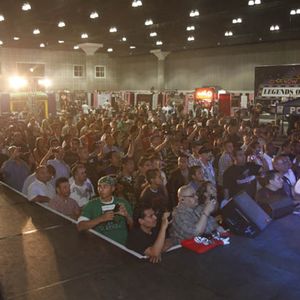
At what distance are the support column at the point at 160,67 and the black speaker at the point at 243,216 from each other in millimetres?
30808

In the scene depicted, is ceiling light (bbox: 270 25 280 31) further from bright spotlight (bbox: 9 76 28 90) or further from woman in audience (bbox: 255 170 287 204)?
bright spotlight (bbox: 9 76 28 90)

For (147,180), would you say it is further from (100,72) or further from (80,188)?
(100,72)

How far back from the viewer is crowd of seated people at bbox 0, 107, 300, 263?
448cm

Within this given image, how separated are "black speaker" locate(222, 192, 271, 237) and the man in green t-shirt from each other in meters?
1.06

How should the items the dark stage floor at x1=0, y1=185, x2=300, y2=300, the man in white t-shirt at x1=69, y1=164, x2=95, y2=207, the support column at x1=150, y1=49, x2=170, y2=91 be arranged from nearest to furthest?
1. the dark stage floor at x1=0, y1=185, x2=300, y2=300
2. the man in white t-shirt at x1=69, y1=164, x2=95, y2=207
3. the support column at x1=150, y1=49, x2=170, y2=91

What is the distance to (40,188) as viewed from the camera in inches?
246

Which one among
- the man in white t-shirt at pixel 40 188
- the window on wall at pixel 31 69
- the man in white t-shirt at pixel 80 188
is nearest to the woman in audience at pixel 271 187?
the man in white t-shirt at pixel 80 188

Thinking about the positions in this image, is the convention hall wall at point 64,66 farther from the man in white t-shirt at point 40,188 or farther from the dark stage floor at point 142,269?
the dark stage floor at point 142,269

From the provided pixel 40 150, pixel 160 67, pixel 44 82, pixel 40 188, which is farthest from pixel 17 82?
pixel 40 188

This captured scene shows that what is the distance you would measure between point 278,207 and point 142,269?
211 cm

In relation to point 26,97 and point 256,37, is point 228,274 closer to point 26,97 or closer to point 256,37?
point 26,97

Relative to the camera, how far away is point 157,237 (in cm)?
400

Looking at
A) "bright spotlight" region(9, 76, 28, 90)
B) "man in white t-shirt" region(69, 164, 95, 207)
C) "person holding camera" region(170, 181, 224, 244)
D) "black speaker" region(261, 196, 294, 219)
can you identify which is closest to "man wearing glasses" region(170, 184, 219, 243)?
"person holding camera" region(170, 181, 224, 244)

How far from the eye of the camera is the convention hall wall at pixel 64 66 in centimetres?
3412
